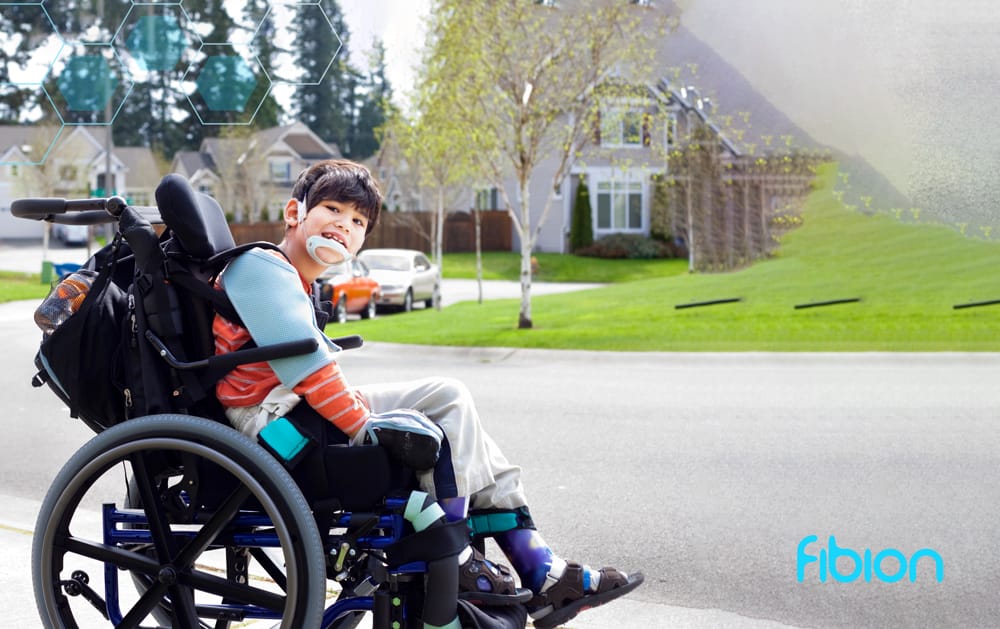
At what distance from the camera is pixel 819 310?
14.1 meters

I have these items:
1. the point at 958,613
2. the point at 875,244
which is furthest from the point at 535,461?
the point at 875,244

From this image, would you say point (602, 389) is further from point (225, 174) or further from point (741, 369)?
point (225, 174)

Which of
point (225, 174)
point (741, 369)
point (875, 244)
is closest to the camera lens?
point (741, 369)

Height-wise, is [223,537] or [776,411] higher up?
[223,537]

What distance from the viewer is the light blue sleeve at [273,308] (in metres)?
2.82

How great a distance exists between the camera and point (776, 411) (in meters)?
7.86

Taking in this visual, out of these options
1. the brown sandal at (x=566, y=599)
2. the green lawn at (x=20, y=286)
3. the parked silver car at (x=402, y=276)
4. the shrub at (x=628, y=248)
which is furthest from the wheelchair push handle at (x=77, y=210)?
the shrub at (x=628, y=248)

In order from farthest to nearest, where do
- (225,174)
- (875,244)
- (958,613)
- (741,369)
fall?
(225,174) < (875,244) < (741,369) < (958,613)

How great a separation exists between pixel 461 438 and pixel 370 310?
1865 centimetres

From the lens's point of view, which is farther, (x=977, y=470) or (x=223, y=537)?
(x=977, y=470)


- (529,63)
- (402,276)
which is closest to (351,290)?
(402,276)

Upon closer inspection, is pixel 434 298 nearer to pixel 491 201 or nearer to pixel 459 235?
pixel 459 235

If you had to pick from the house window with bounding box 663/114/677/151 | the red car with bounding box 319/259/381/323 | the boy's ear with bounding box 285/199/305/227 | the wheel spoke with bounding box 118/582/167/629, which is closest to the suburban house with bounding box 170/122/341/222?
the red car with bounding box 319/259/381/323

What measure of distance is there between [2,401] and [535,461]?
16.5 ft
